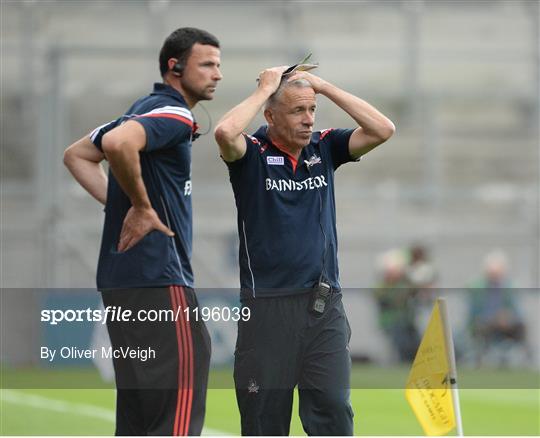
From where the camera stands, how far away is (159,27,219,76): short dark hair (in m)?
5.71

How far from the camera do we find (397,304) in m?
18.2

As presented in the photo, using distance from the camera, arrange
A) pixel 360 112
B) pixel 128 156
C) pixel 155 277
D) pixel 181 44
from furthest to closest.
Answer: pixel 360 112, pixel 181 44, pixel 155 277, pixel 128 156

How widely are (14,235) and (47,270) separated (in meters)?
0.72

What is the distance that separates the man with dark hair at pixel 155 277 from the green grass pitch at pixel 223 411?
171cm

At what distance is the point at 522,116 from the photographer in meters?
26.0

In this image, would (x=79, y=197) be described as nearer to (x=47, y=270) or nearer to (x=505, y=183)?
(x=47, y=270)

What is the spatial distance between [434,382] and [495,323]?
12.1m

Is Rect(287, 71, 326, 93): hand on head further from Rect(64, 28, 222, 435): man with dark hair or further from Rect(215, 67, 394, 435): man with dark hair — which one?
Rect(64, 28, 222, 435): man with dark hair

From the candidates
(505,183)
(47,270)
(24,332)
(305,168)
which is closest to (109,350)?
(305,168)

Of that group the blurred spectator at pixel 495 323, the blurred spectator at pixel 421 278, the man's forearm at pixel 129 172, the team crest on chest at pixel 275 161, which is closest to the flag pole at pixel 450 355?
the team crest on chest at pixel 275 161

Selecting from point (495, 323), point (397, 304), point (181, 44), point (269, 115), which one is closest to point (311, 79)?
point (269, 115)

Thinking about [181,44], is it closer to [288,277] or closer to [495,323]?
[288,277]

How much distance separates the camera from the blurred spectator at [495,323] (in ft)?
59.2

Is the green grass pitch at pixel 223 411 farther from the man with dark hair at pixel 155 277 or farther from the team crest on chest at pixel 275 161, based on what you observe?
the team crest on chest at pixel 275 161
